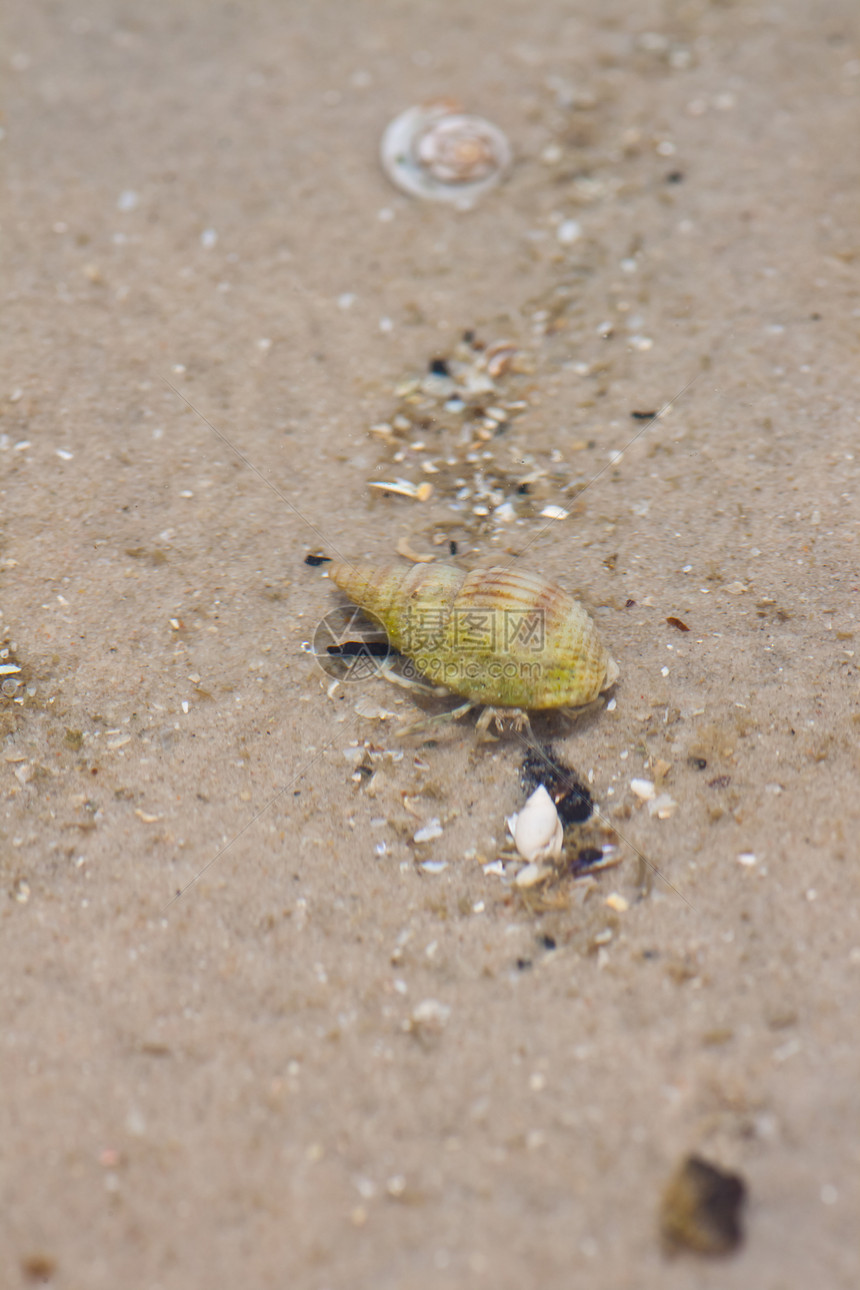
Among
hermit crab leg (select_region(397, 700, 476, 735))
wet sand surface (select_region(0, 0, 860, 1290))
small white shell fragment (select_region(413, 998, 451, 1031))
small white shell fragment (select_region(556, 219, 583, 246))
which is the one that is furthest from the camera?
small white shell fragment (select_region(556, 219, 583, 246))

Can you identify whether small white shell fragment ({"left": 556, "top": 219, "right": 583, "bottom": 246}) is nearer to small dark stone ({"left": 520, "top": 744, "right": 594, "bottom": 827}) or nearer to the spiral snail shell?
the spiral snail shell

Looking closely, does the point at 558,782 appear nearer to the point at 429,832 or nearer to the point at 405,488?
the point at 429,832

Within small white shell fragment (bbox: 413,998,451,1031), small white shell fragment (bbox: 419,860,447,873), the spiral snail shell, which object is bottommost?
small white shell fragment (bbox: 413,998,451,1031)

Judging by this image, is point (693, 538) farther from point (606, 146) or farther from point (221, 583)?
point (606, 146)

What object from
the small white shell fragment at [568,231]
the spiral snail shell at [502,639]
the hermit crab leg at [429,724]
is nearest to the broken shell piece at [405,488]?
the spiral snail shell at [502,639]

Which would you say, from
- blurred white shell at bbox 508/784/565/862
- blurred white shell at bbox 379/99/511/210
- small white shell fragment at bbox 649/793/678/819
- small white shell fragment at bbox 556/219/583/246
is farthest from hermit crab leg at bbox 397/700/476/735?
blurred white shell at bbox 379/99/511/210

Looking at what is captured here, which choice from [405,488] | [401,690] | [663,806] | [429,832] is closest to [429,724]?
[401,690]
